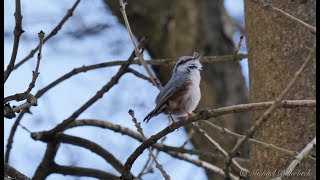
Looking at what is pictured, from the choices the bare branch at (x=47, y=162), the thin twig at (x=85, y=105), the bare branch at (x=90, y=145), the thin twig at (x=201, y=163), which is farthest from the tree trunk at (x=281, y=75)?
the bare branch at (x=47, y=162)

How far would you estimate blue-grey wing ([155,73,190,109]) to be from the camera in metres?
3.78

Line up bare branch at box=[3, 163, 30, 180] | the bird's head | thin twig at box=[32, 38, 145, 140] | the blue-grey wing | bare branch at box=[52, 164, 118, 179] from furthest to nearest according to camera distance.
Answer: bare branch at box=[52, 164, 118, 179] < thin twig at box=[32, 38, 145, 140] < the bird's head < the blue-grey wing < bare branch at box=[3, 163, 30, 180]

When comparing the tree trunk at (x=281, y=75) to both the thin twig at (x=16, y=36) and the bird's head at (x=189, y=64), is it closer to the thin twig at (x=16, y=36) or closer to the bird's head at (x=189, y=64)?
the bird's head at (x=189, y=64)

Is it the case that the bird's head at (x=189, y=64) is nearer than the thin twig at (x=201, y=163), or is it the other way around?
the bird's head at (x=189, y=64)

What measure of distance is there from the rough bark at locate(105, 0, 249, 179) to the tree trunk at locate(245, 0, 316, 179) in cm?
169

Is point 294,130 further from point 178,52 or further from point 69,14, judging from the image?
point 178,52

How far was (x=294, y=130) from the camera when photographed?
3857mm

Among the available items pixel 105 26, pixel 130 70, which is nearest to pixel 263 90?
pixel 130 70

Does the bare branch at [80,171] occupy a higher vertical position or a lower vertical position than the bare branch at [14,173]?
higher

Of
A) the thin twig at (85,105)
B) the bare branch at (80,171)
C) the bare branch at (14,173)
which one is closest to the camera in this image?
the bare branch at (14,173)

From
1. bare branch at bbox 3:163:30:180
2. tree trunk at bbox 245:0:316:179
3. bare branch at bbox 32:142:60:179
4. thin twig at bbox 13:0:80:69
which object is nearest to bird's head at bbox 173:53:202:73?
tree trunk at bbox 245:0:316:179

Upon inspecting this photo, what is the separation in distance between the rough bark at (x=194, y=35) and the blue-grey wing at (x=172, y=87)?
1806mm

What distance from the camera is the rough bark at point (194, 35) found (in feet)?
19.5

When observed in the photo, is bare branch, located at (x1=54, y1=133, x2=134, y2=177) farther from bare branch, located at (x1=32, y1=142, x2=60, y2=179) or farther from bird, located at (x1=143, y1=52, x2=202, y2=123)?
bird, located at (x1=143, y1=52, x2=202, y2=123)
